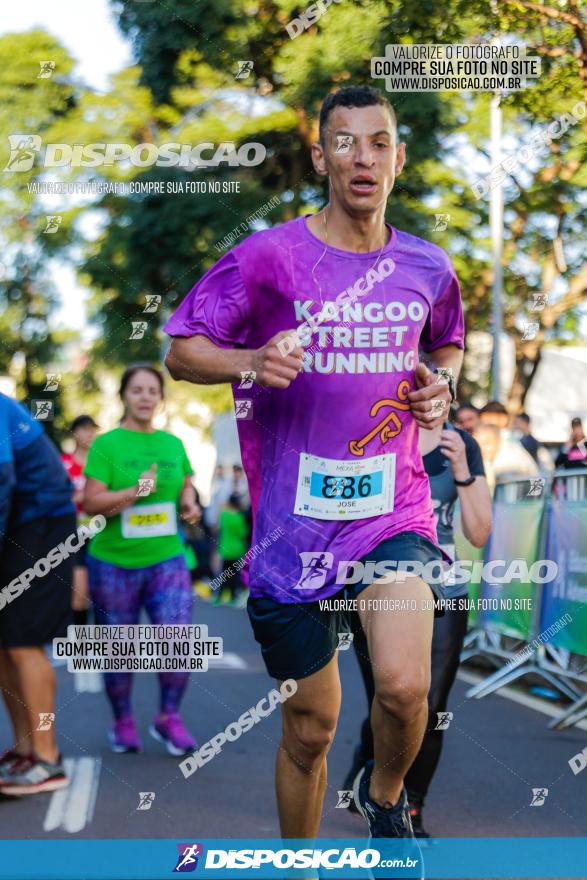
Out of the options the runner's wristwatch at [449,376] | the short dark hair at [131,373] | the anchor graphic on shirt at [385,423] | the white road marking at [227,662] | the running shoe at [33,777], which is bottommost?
the white road marking at [227,662]

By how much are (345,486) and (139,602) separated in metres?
3.45

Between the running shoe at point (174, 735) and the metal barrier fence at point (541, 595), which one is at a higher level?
the metal barrier fence at point (541, 595)

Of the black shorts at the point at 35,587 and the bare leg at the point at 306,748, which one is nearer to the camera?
the bare leg at the point at 306,748

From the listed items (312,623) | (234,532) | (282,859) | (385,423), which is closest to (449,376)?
(385,423)

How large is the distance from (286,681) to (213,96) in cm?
398

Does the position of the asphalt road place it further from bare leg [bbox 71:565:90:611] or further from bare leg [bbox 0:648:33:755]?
bare leg [bbox 71:565:90:611]

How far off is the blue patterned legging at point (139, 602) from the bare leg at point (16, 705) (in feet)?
3.02

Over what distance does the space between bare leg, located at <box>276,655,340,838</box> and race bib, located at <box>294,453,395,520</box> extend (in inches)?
16.4

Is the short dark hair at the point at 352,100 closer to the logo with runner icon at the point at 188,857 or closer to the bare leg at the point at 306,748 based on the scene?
the bare leg at the point at 306,748

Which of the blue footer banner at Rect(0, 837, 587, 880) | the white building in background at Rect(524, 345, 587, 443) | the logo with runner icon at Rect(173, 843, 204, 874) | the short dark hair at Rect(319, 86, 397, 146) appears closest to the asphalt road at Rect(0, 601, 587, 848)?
the blue footer banner at Rect(0, 837, 587, 880)

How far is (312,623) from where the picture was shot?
4.00m

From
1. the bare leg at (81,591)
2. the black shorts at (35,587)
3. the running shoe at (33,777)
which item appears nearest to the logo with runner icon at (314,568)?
the black shorts at (35,587)

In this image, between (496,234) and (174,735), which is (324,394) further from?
(496,234)

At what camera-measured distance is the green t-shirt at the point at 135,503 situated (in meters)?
7.18
